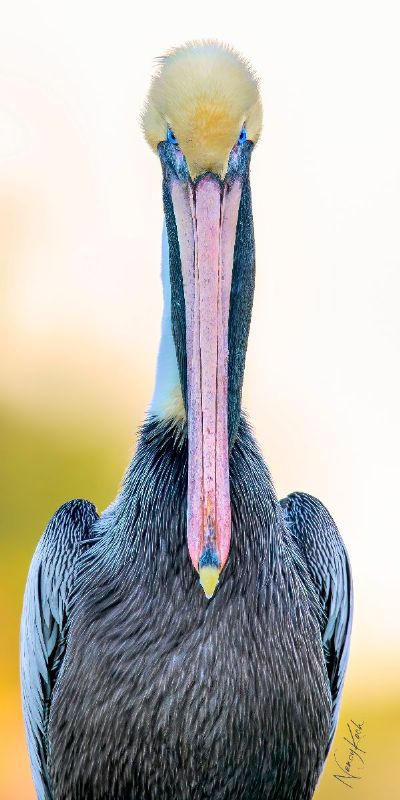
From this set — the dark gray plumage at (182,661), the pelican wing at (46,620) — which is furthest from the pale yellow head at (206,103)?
the pelican wing at (46,620)

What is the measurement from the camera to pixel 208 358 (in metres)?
3.50

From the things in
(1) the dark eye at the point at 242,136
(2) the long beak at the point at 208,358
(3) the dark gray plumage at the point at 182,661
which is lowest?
(3) the dark gray plumage at the point at 182,661

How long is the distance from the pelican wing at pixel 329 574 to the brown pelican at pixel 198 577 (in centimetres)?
31

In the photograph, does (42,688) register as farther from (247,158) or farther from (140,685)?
(247,158)

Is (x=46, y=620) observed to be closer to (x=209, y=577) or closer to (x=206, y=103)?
(x=209, y=577)

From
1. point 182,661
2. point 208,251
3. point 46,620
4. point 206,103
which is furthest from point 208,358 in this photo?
point 46,620

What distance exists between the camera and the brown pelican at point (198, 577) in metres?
3.52

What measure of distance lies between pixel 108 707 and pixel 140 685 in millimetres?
139

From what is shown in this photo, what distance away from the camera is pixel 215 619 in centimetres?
372

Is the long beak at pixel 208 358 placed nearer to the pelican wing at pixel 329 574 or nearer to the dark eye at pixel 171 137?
the dark eye at pixel 171 137

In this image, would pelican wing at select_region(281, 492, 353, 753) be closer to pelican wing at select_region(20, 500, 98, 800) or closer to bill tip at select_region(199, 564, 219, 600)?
pelican wing at select_region(20, 500, 98, 800)

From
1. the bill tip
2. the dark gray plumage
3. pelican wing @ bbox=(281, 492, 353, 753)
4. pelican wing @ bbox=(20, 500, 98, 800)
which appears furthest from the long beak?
pelican wing @ bbox=(281, 492, 353, 753)

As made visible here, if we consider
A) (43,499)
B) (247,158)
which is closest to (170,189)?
(247,158)

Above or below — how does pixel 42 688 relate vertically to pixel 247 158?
below
